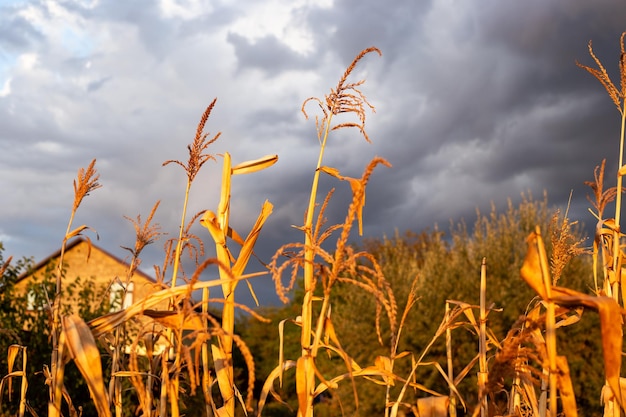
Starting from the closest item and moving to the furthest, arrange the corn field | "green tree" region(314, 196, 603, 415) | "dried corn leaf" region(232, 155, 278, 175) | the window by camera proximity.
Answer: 1. the corn field
2. "dried corn leaf" region(232, 155, 278, 175)
3. the window
4. "green tree" region(314, 196, 603, 415)

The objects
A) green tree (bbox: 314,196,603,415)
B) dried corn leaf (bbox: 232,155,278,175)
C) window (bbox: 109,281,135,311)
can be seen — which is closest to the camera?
dried corn leaf (bbox: 232,155,278,175)

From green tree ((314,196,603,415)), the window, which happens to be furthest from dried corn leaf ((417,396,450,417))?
green tree ((314,196,603,415))

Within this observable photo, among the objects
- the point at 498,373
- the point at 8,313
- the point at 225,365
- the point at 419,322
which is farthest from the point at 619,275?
the point at 419,322

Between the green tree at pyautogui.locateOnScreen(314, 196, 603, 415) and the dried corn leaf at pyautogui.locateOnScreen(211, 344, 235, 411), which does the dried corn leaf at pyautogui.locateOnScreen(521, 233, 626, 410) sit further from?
the green tree at pyautogui.locateOnScreen(314, 196, 603, 415)

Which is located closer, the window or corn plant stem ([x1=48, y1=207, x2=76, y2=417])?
corn plant stem ([x1=48, y1=207, x2=76, y2=417])

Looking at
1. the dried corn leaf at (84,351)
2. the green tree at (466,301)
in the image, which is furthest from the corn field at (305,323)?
the green tree at (466,301)

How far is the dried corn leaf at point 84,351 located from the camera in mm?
1404

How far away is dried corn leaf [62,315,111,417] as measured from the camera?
4.61 ft

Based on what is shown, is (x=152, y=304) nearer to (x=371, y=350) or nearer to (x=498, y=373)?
(x=498, y=373)

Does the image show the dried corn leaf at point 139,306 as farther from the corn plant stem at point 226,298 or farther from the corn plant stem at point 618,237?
the corn plant stem at point 618,237

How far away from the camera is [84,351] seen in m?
1.40

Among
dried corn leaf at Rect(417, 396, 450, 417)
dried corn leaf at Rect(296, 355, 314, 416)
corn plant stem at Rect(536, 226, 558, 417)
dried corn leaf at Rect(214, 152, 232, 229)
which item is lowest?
dried corn leaf at Rect(417, 396, 450, 417)

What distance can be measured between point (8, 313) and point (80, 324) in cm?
994

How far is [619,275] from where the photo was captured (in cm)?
233
